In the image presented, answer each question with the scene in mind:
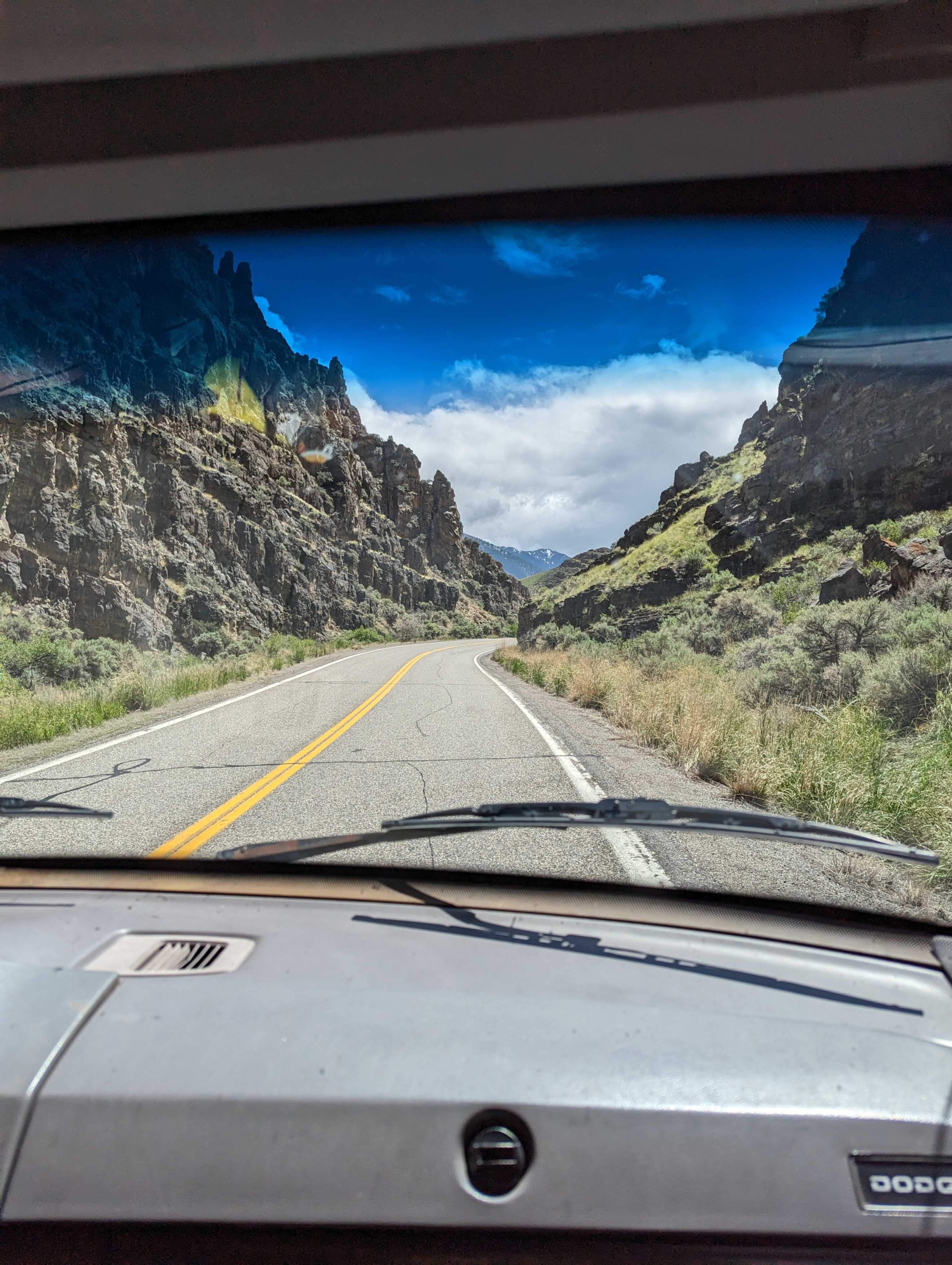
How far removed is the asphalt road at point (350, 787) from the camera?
2.80 meters

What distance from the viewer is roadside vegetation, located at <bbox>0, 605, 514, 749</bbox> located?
131 inches

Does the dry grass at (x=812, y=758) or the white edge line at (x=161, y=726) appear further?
the dry grass at (x=812, y=758)

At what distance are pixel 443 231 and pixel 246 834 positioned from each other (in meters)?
3.42

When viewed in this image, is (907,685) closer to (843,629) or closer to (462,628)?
(843,629)

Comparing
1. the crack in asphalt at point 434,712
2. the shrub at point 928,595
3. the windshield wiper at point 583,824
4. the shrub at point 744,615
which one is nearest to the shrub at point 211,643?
the crack in asphalt at point 434,712

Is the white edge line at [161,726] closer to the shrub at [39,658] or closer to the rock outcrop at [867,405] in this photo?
the shrub at [39,658]

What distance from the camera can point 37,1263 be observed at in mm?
1390

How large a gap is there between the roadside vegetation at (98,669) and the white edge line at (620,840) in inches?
73.5

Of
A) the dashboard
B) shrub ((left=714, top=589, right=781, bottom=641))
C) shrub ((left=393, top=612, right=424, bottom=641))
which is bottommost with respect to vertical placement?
the dashboard

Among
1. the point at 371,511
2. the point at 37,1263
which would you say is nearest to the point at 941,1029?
the point at 37,1263

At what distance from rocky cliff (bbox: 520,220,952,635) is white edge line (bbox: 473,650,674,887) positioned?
1.22 m

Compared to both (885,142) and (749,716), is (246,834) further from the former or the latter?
(885,142)

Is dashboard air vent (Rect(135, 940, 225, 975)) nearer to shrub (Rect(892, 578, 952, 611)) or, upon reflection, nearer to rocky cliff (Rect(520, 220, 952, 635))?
rocky cliff (Rect(520, 220, 952, 635))

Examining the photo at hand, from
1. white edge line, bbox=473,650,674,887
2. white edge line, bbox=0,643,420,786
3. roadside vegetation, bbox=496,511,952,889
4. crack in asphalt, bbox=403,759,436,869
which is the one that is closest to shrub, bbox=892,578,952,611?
roadside vegetation, bbox=496,511,952,889
